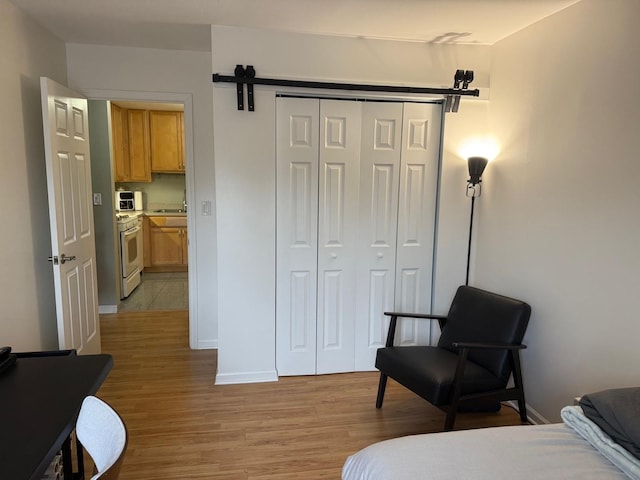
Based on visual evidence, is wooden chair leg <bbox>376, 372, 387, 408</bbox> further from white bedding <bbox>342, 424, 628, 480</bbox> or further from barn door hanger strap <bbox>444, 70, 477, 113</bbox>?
barn door hanger strap <bbox>444, 70, 477, 113</bbox>

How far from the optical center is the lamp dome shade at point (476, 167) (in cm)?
293

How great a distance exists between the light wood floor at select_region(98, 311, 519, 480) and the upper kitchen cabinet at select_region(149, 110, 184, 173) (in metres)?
3.50

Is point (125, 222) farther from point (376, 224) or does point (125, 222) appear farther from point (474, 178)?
point (474, 178)

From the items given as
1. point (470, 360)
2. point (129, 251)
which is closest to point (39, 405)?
point (470, 360)

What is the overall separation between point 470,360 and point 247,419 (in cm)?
141

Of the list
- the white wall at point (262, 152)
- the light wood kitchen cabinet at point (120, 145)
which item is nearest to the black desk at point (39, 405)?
the white wall at point (262, 152)

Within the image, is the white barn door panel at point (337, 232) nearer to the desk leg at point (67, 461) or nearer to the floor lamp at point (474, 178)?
the floor lamp at point (474, 178)

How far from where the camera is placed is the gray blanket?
4.59 ft

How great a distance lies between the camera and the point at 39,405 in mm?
1362

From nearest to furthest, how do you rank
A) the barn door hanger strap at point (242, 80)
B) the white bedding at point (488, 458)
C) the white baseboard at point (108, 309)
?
the white bedding at point (488, 458) → the barn door hanger strap at point (242, 80) → the white baseboard at point (108, 309)

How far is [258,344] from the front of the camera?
10.2 feet

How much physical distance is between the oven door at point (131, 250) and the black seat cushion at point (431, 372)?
3.49 meters

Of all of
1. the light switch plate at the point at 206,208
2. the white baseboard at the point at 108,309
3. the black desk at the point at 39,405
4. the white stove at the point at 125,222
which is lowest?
the white baseboard at the point at 108,309

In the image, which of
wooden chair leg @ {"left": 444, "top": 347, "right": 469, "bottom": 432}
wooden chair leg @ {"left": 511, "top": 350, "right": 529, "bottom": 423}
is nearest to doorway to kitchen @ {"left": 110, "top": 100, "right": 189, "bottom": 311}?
wooden chair leg @ {"left": 444, "top": 347, "right": 469, "bottom": 432}
